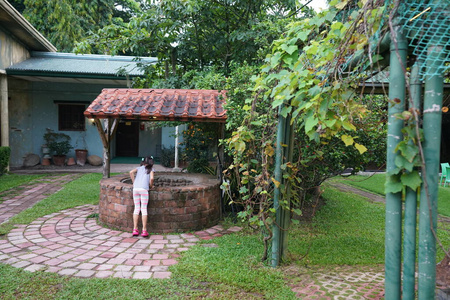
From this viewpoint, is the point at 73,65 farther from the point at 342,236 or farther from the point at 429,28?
the point at 429,28

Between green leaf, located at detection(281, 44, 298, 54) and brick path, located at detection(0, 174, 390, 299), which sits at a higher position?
green leaf, located at detection(281, 44, 298, 54)

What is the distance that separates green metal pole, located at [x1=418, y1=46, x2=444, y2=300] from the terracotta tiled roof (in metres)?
4.05

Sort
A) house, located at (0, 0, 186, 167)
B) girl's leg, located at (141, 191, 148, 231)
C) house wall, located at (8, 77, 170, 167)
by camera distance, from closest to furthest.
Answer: girl's leg, located at (141, 191, 148, 231)
house, located at (0, 0, 186, 167)
house wall, located at (8, 77, 170, 167)

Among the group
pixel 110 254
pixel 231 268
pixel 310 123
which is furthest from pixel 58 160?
pixel 310 123

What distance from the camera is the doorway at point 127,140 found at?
628 inches

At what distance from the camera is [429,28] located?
1691 millimetres

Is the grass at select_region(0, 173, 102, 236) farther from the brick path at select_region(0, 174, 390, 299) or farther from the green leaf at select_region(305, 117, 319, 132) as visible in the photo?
the green leaf at select_region(305, 117, 319, 132)

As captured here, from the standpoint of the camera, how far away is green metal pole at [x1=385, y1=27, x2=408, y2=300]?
6.10 ft

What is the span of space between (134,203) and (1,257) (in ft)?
6.08

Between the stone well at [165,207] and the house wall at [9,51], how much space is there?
319 inches

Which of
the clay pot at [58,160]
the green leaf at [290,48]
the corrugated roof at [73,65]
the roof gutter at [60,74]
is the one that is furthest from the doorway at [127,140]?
the green leaf at [290,48]

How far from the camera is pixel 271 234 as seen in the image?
3.98 metres

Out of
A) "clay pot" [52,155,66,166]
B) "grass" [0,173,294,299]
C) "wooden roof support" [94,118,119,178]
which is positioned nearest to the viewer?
"grass" [0,173,294,299]

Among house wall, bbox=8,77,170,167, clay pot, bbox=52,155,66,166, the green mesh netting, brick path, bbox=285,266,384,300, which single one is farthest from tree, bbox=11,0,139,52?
the green mesh netting
